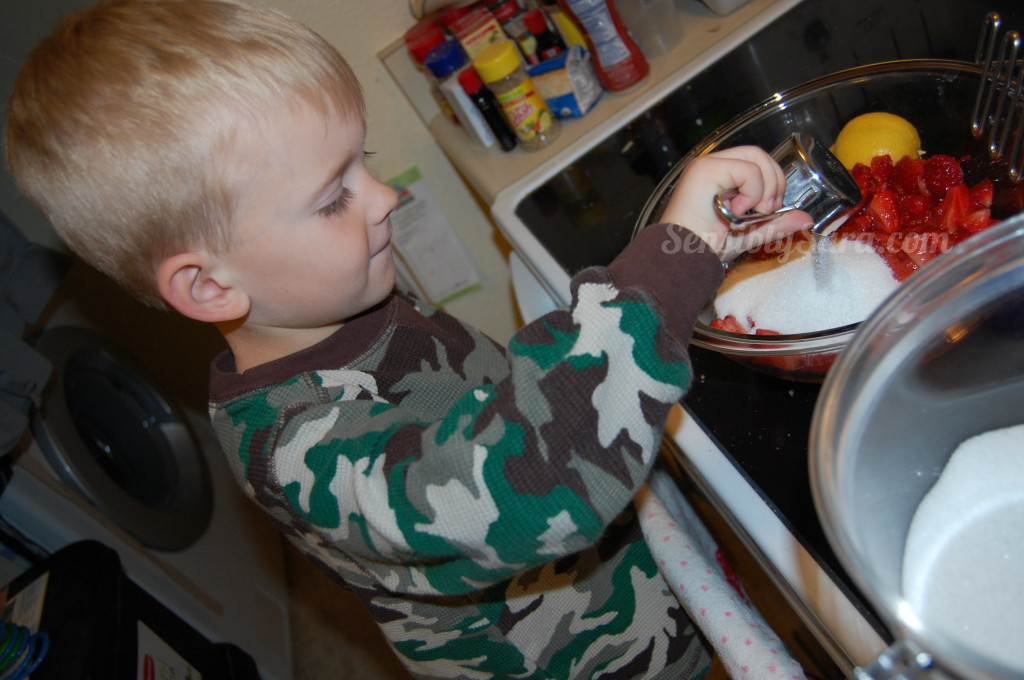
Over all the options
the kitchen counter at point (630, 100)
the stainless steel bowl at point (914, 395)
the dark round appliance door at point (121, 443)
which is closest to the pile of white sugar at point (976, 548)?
the stainless steel bowl at point (914, 395)

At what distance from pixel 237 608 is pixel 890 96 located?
5.10 ft

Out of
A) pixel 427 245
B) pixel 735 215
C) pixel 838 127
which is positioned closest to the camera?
pixel 735 215

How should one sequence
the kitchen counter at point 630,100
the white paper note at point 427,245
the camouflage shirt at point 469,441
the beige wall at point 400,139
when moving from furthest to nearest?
the white paper note at point 427,245
the beige wall at point 400,139
the kitchen counter at point 630,100
the camouflage shirt at point 469,441

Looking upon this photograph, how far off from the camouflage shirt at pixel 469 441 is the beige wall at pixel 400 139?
70 centimetres

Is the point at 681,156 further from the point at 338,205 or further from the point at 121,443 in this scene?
the point at 121,443

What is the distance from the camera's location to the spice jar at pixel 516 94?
3.53ft

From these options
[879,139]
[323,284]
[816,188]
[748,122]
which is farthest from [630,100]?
[323,284]

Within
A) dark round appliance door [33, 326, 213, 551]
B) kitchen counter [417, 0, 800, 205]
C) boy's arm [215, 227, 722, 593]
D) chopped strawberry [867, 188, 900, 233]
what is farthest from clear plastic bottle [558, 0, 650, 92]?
dark round appliance door [33, 326, 213, 551]

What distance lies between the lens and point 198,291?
0.59m

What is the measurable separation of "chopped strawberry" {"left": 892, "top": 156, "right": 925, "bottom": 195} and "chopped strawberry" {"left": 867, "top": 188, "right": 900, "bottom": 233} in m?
0.02

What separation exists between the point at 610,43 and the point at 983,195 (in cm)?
59

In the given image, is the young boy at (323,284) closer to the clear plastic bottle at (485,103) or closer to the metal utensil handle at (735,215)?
the metal utensil handle at (735,215)

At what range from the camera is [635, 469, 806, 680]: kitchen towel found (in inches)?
21.3

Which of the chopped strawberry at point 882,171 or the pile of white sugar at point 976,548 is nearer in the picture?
the pile of white sugar at point 976,548
